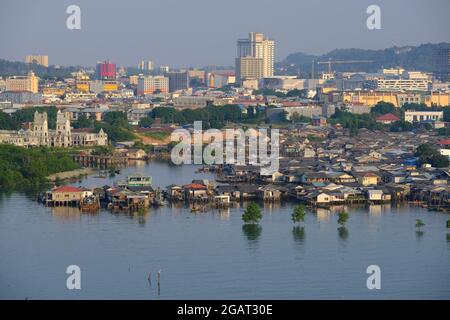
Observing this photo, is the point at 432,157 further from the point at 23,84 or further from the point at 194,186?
the point at 23,84

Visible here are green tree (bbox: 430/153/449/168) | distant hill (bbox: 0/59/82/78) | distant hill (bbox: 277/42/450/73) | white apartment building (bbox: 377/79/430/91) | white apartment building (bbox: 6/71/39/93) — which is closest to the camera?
green tree (bbox: 430/153/449/168)

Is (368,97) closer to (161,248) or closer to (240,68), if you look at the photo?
(240,68)

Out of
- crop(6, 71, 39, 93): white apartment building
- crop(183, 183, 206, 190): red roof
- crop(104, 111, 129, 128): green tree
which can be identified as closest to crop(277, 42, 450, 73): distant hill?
crop(6, 71, 39, 93): white apartment building

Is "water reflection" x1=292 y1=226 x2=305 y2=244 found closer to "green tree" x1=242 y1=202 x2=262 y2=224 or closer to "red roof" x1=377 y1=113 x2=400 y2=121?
"green tree" x1=242 y1=202 x2=262 y2=224

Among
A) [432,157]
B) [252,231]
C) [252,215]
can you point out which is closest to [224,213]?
[252,215]

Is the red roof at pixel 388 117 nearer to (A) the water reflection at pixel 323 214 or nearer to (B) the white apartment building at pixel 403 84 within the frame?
(B) the white apartment building at pixel 403 84

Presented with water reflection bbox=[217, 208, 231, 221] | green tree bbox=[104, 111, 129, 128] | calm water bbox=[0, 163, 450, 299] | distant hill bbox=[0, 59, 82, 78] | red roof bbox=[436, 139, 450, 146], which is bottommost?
calm water bbox=[0, 163, 450, 299]

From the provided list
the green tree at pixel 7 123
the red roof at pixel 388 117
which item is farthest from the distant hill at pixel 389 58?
the green tree at pixel 7 123
